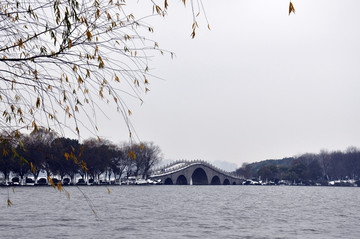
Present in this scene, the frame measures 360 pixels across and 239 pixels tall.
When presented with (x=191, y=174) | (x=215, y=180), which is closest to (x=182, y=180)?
(x=191, y=174)

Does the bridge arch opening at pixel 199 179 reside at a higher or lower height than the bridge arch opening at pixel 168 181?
Answer: higher

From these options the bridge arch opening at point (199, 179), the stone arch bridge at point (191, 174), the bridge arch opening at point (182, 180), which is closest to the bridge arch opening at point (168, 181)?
the stone arch bridge at point (191, 174)

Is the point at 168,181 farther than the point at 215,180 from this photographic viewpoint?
No

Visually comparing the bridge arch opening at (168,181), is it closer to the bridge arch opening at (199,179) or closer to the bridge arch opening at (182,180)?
the bridge arch opening at (182,180)

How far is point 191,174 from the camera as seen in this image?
154750 millimetres

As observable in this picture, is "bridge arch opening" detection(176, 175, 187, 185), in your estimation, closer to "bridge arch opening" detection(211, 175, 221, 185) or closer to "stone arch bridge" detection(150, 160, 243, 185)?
"stone arch bridge" detection(150, 160, 243, 185)

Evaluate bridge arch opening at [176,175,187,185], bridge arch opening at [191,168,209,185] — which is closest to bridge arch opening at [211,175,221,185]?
bridge arch opening at [191,168,209,185]

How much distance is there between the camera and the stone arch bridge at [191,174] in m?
142

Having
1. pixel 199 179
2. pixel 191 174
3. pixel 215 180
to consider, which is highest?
pixel 191 174

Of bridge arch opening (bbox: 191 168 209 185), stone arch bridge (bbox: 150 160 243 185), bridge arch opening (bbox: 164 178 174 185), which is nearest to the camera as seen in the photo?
stone arch bridge (bbox: 150 160 243 185)

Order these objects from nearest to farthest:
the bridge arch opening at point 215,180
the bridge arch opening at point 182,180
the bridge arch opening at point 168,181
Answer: the bridge arch opening at point 168,181 → the bridge arch opening at point 182,180 → the bridge arch opening at point 215,180

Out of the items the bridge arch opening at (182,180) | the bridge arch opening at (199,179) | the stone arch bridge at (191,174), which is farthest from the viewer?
the bridge arch opening at (199,179)

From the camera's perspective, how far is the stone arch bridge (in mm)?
141875

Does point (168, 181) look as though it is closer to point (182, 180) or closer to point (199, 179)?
point (182, 180)
